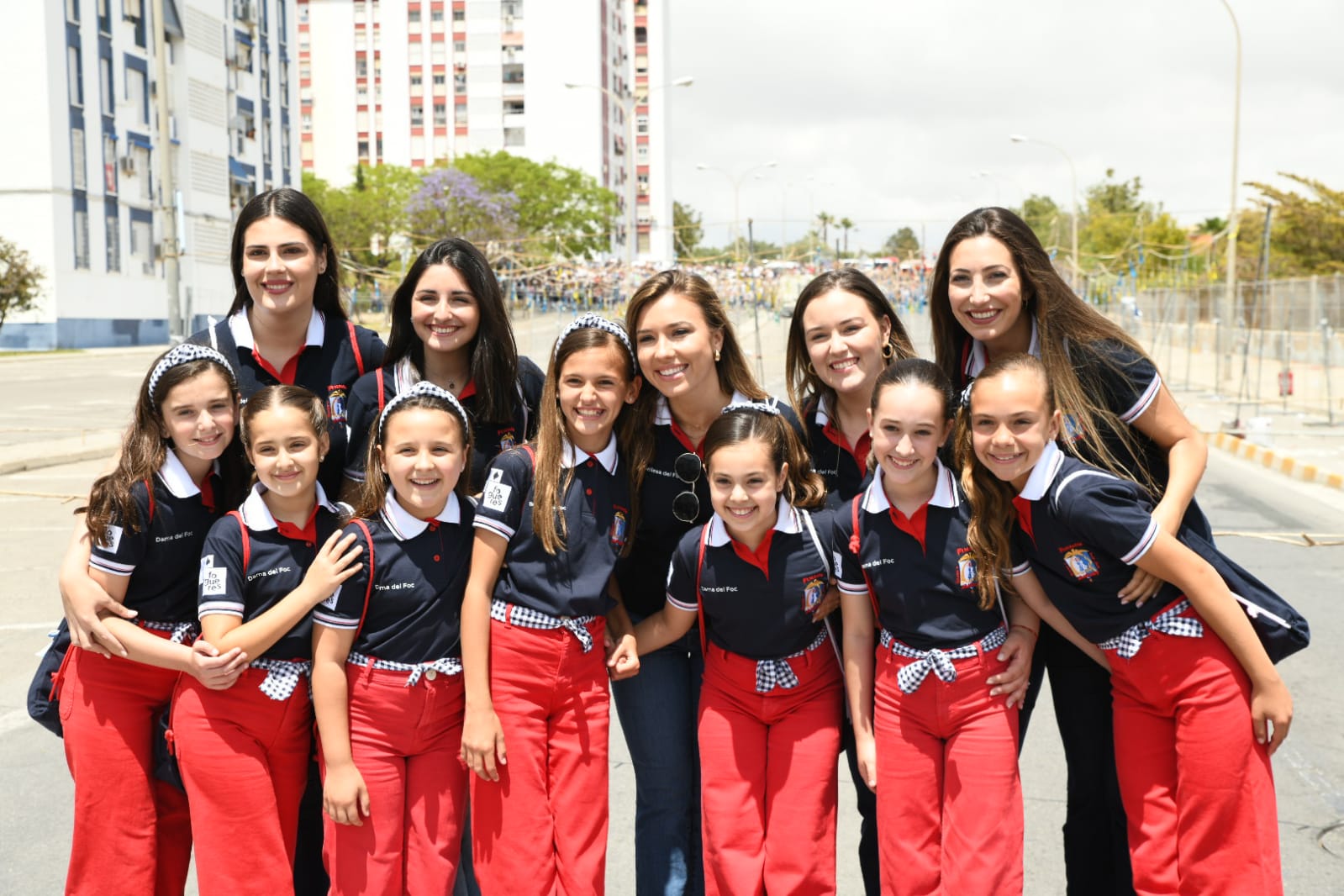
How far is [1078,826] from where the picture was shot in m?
3.38

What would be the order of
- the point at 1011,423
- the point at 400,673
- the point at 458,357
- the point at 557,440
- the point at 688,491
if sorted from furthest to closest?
the point at 458,357 → the point at 688,491 → the point at 557,440 → the point at 400,673 → the point at 1011,423

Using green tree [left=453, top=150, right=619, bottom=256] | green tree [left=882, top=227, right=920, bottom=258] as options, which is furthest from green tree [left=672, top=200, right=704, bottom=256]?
green tree [left=453, top=150, right=619, bottom=256]

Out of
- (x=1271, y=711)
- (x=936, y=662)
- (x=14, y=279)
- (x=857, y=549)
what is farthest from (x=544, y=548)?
(x=14, y=279)

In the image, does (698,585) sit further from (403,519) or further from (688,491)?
(403,519)

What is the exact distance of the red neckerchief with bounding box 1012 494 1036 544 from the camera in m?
3.07

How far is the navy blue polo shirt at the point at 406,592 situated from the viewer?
3.10 metres

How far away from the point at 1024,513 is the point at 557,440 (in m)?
1.30

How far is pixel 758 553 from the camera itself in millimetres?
3250

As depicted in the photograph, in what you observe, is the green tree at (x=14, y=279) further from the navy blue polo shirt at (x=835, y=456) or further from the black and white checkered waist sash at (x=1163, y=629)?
the black and white checkered waist sash at (x=1163, y=629)

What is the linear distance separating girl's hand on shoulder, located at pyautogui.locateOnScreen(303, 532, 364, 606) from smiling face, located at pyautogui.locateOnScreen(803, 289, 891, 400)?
1.45m

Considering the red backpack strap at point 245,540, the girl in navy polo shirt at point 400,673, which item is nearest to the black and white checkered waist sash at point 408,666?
the girl in navy polo shirt at point 400,673

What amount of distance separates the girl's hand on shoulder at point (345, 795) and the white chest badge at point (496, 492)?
770mm

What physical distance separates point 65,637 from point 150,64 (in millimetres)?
49642

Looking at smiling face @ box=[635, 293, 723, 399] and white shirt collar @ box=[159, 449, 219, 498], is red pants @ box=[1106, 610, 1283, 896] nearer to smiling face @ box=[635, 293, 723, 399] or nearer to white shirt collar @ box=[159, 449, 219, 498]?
smiling face @ box=[635, 293, 723, 399]
